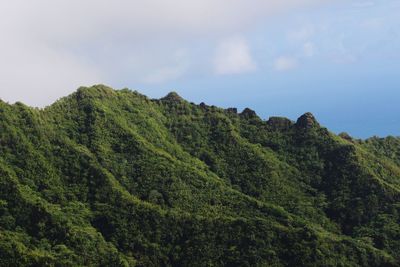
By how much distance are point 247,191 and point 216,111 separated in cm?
1113

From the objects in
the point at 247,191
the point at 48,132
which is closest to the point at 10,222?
the point at 48,132

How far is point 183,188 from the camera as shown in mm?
58625

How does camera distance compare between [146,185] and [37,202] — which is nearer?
[37,202]

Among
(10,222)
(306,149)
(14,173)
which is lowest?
(10,222)

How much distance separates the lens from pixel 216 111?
69.5 m

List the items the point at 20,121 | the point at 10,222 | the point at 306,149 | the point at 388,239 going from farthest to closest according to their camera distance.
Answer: the point at 306,149 → the point at 20,121 → the point at 388,239 → the point at 10,222

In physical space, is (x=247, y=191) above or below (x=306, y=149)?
below

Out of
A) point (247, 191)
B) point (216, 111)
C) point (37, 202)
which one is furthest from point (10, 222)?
point (216, 111)

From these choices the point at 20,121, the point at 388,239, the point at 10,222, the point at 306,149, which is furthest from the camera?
the point at 306,149

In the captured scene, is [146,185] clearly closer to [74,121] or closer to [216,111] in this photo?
[74,121]

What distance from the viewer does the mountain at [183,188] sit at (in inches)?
2079

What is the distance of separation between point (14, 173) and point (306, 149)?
2561cm

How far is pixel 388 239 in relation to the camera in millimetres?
56344

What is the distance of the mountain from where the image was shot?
52812 mm
